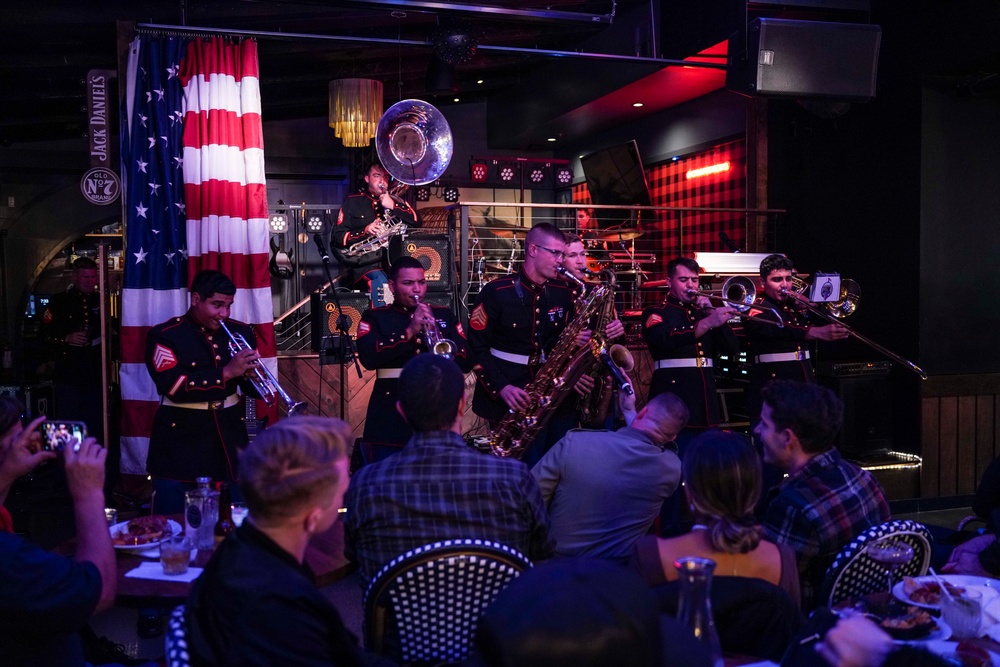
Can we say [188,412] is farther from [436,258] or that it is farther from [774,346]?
[774,346]

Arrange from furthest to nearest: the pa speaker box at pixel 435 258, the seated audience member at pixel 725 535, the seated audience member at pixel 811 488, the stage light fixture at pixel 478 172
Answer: the stage light fixture at pixel 478 172 < the pa speaker box at pixel 435 258 < the seated audience member at pixel 811 488 < the seated audience member at pixel 725 535

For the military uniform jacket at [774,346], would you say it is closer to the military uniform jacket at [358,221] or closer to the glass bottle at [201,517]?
the military uniform jacket at [358,221]

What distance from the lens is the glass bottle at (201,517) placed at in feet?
8.77

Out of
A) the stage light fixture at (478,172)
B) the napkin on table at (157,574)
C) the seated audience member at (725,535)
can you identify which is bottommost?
the napkin on table at (157,574)

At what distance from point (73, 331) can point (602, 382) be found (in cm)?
437

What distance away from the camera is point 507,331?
4.69m

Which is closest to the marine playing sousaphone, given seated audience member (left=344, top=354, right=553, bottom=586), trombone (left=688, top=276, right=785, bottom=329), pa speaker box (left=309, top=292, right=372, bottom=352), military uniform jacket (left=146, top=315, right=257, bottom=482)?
pa speaker box (left=309, top=292, right=372, bottom=352)

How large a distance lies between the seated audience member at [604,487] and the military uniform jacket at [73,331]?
511cm

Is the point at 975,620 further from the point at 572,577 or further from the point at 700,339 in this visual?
the point at 700,339

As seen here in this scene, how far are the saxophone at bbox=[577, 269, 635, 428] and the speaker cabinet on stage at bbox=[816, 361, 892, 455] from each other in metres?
2.28

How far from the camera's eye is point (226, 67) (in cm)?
572

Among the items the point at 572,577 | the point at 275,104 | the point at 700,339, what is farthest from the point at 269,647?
the point at 275,104

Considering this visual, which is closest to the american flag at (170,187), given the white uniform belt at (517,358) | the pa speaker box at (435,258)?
the pa speaker box at (435,258)

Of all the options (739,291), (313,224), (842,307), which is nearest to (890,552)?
(739,291)
